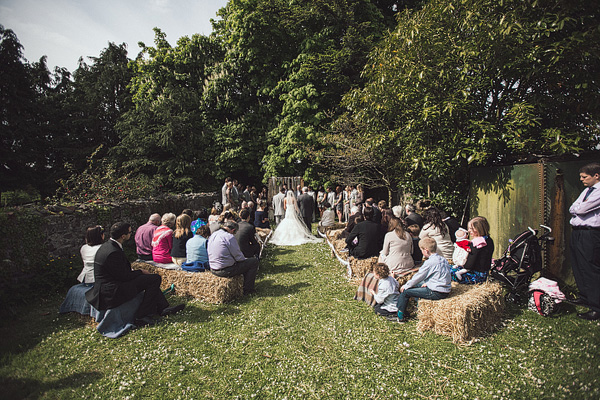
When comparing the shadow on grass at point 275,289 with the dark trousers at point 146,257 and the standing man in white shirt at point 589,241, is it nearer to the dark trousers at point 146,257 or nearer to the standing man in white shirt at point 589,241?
the dark trousers at point 146,257

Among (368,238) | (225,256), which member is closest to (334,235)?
(368,238)

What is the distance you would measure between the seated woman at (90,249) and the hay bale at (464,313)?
18.1 ft

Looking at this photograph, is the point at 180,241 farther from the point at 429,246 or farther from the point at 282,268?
the point at 429,246

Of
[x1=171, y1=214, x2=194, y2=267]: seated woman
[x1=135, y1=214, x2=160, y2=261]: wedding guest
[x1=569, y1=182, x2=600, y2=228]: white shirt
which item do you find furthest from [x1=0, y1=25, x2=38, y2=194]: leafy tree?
[x1=569, y1=182, x2=600, y2=228]: white shirt

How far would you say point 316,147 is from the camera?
16312mm

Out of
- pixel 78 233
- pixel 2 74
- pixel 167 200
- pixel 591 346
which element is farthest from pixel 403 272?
pixel 2 74

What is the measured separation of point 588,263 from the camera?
457 centimetres

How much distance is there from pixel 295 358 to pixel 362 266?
3.03m

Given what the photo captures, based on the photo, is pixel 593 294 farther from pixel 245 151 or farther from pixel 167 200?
pixel 245 151

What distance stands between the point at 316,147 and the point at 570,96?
36.4 feet

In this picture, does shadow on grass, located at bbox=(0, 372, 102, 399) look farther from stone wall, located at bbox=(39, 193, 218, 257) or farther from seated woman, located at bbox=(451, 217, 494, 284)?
seated woman, located at bbox=(451, 217, 494, 284)

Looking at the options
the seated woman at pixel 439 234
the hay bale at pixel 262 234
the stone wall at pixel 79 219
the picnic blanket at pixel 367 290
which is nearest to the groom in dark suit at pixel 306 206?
the hay bale at pixel 262 234

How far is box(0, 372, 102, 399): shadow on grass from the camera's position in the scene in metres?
3.45

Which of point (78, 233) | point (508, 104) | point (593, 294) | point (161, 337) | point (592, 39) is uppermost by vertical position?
point (592, 39)
